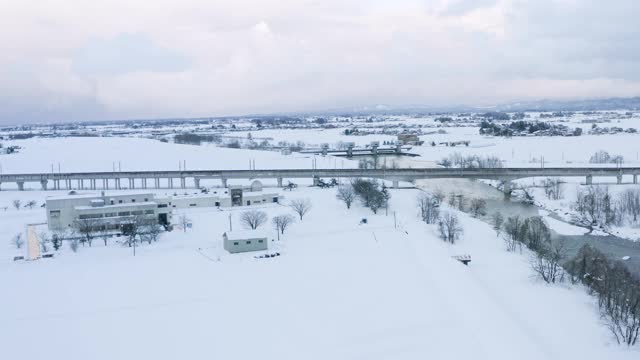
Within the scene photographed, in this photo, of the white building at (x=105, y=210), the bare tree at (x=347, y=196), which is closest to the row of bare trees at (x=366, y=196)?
the bare tree at (x=347, y=196)

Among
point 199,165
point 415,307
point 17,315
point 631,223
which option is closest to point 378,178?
point 631,223

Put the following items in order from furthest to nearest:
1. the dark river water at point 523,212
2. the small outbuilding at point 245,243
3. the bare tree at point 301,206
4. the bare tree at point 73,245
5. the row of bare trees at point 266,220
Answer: the bare tree at point 301,206
the row of bare trees at point 266,220
the bare tree at point 73,245
the dark river water at point 523,212
the small outbuilding at point 245,243

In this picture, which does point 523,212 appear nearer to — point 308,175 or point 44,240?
point 308,175

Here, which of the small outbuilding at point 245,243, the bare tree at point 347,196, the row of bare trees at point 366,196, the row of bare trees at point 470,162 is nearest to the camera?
the small outbuilding at point 245,243

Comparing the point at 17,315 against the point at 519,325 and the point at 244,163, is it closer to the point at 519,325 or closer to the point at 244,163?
the point at 519,325

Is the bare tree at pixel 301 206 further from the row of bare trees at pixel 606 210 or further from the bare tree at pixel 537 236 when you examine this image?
the row of bare trees at pixel 606 210

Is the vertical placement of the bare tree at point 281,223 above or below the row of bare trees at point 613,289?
above
